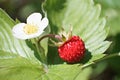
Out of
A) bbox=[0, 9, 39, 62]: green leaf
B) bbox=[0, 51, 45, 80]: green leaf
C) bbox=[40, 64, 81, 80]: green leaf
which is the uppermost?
bbox=[0, 9, 39, 62]: green leaf

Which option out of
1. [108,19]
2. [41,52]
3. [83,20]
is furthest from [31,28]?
[108,19]

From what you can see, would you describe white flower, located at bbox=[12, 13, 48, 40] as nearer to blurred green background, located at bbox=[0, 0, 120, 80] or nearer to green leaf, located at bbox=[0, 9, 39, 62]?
green leaf, located at bbox=[0, 9, 39, 62]

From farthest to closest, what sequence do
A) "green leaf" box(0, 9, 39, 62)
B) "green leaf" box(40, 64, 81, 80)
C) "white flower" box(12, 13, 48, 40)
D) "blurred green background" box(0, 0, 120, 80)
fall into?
"blurred green background" box(0, 0, 120, 80) → "green leaf" box(0, 9, 39, 62) → "white flower" box(12, 13, 48, 40) → "green leaf" box(40, 64, 81, 80)

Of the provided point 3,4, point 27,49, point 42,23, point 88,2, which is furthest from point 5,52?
point 3,4

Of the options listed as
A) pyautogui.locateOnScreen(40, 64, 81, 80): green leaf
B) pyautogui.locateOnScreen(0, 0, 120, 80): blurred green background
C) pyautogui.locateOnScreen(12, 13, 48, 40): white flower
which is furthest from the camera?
pyautogui.locateOnScreen(0, 0, 120, 80): blurred green background

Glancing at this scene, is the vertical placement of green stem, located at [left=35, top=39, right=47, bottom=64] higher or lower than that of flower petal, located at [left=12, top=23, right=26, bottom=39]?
lower

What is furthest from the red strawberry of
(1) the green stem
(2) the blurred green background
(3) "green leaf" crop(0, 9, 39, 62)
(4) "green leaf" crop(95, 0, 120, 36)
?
(4) "green leaf" crop(95, 0, 120, 36)

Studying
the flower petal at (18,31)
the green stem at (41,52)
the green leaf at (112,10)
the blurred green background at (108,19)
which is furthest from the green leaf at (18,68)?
the green leaf at (112,10)

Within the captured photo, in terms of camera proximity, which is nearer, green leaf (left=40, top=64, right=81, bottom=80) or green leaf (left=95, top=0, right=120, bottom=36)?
green leaf (left=40, top=64, right=81, bottom=80)
